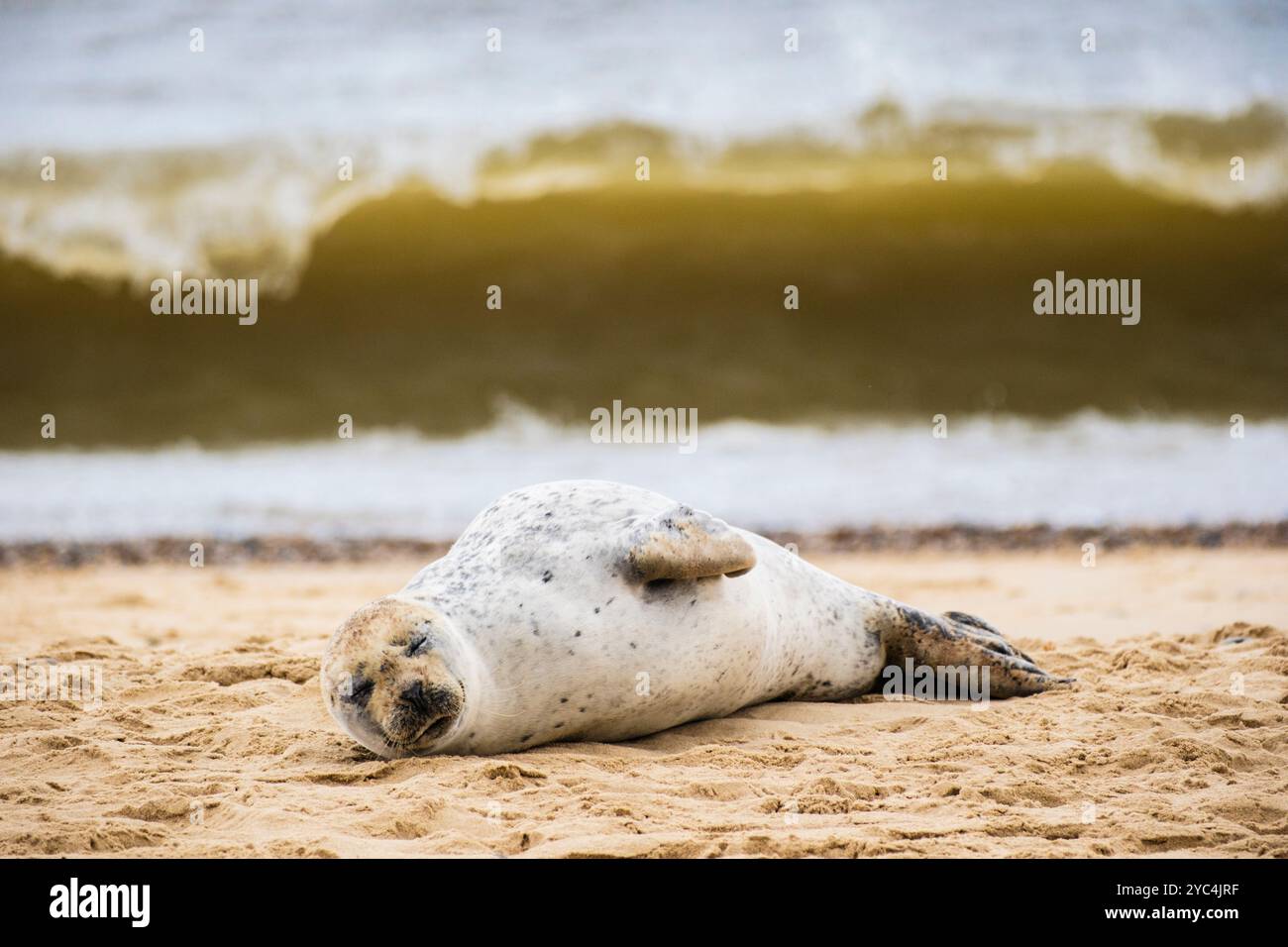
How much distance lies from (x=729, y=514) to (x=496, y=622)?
6.60 metres

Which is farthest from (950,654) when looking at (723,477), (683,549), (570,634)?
(723,477)

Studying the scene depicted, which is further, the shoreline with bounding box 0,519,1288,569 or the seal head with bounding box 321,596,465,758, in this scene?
the shoreline with bounding box 0,519,1288,569

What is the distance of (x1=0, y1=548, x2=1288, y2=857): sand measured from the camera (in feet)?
8.93

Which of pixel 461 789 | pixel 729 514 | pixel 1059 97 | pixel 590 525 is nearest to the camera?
pixel 461 789

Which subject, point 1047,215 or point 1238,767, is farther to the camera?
point 1047,215

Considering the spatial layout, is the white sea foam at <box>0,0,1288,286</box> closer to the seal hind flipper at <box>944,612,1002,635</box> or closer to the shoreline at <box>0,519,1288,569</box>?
the shoreline at <box>0,519,1288,569</box>

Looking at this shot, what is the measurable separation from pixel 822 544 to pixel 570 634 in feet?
Answer: 18.5

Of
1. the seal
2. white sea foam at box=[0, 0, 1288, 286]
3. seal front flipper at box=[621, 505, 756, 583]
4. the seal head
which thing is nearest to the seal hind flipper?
the seal

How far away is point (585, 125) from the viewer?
14.7 metres

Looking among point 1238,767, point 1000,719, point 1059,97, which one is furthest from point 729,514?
point 1059,97

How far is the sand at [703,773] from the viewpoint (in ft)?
8.93

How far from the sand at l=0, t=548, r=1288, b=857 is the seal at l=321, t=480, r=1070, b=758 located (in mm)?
105

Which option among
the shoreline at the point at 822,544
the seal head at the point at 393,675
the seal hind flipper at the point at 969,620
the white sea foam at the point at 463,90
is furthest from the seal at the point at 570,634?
the white sea foam at the point at 463,90

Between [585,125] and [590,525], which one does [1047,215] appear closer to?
[585,125]
